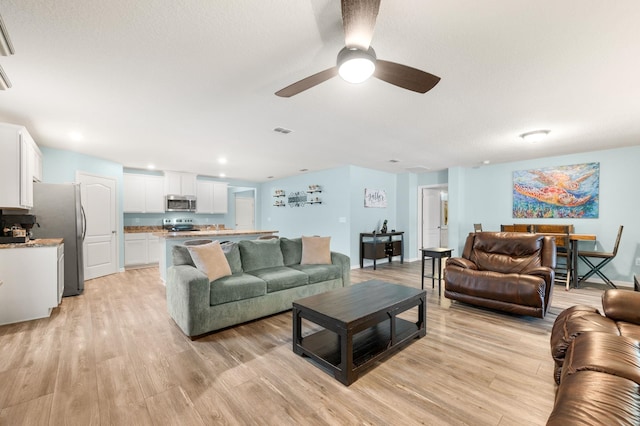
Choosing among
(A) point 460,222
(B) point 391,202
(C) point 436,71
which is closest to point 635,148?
(A) point 460,222

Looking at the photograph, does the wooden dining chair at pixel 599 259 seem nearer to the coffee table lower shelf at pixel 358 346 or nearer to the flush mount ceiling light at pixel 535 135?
the flush mount ceiling light at pixel 535 135

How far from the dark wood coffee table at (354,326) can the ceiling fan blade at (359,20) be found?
1.81 m

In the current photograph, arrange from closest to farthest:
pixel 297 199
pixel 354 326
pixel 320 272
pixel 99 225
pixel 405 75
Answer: pixel 405 75 → pixel 354 326 → pixel 320 272 → pixel 99 225 → pixel 297 199

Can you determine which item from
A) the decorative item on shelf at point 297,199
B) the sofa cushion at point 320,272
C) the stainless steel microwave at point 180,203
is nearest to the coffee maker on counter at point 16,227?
the stainless steel microwave at point 180,203

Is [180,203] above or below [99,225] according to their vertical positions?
above

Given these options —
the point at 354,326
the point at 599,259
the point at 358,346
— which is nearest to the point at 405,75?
the point at 354,326

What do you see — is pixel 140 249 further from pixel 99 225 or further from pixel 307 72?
pixel 307 72

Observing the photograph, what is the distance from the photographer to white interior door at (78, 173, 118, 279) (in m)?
5.16

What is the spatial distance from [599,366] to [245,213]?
9.37 m

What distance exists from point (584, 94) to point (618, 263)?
12.9 feet

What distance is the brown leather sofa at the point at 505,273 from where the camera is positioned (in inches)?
122

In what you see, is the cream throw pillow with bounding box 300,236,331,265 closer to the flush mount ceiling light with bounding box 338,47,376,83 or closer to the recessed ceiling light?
the flush mount ceiling light with bounding box 338,47,376,83

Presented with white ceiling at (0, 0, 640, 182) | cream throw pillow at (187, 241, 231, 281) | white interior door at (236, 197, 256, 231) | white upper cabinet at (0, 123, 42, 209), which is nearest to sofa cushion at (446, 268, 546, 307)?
white ceiling at (0, 0, 640, 182)

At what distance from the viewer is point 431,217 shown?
312 inches
